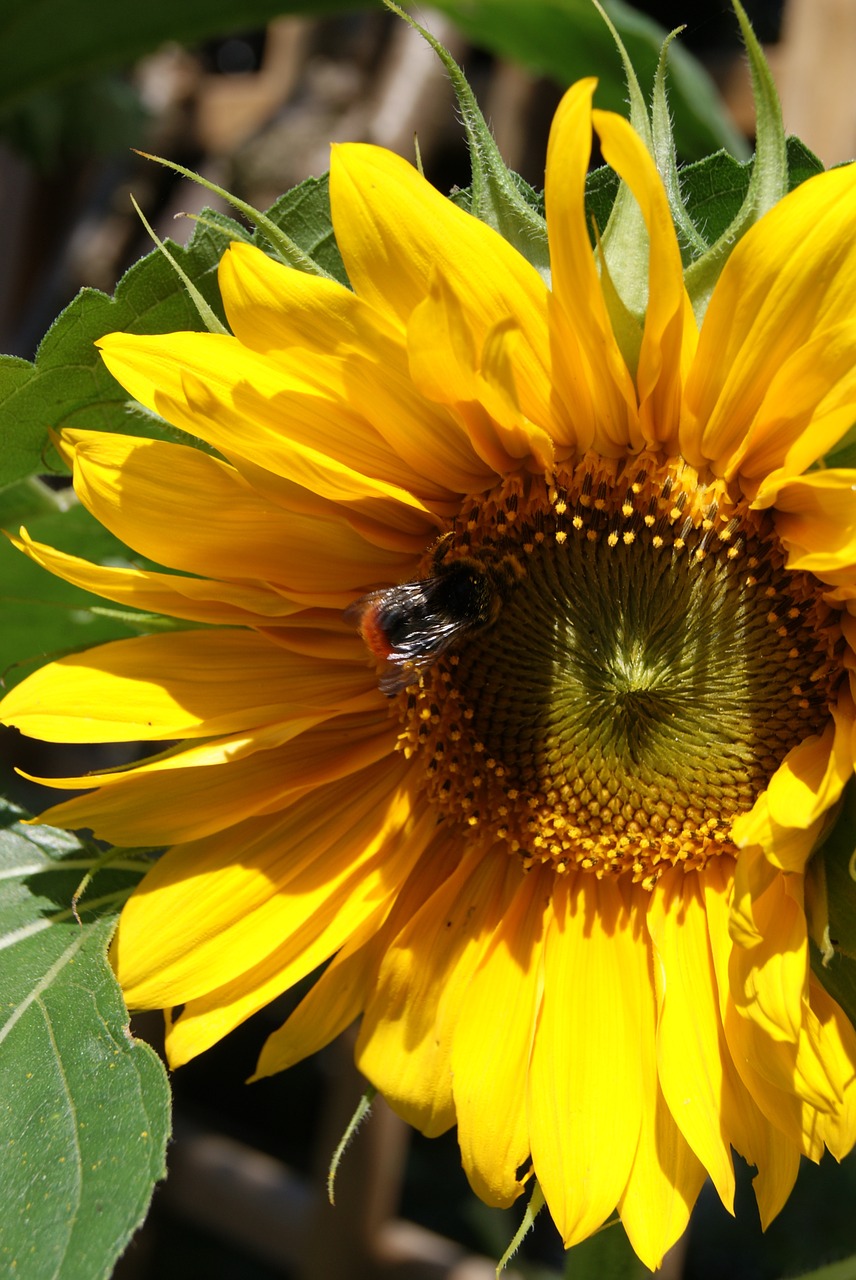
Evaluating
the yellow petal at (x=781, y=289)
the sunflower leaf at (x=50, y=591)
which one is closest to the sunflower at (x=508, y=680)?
the yellow petal at (x=781, y=289)

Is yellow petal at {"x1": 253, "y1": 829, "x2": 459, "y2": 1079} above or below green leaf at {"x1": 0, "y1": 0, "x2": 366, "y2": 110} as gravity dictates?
below

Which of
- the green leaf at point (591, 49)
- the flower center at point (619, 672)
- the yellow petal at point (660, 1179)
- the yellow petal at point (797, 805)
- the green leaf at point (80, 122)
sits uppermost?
the green leaf at point (80, 122)

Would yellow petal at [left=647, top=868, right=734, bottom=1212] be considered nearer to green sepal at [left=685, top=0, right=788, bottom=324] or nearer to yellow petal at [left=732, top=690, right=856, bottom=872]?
yellow petal at [left=732, top=690, right=856, bottom=872]

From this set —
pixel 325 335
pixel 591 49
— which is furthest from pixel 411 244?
pixel 591 49

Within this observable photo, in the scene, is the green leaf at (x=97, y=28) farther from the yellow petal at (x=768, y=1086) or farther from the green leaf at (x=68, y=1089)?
the yellow petal at (x=768, y=1086)

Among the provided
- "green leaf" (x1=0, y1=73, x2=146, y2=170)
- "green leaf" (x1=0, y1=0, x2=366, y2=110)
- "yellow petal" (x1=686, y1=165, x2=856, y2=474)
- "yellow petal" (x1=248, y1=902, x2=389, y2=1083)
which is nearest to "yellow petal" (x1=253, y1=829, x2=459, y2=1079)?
"yellow petal" (x1=248, y1=902, x2=389, y2=1083)

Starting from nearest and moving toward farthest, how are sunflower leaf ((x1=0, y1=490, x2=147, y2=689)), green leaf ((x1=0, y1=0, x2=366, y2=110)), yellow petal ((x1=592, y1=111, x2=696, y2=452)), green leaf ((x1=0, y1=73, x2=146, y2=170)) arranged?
yellow petal ((x1=592, y1=111, x2=696, y2=452)) → sunflower leaf ((x1=0, y1=490, x2=147, y2=689)) → green leaf ((x1=0, y1=0, x2=366, y2=110)) → green leaf ((x1=0, y1=73, x2=146, y2=170))
